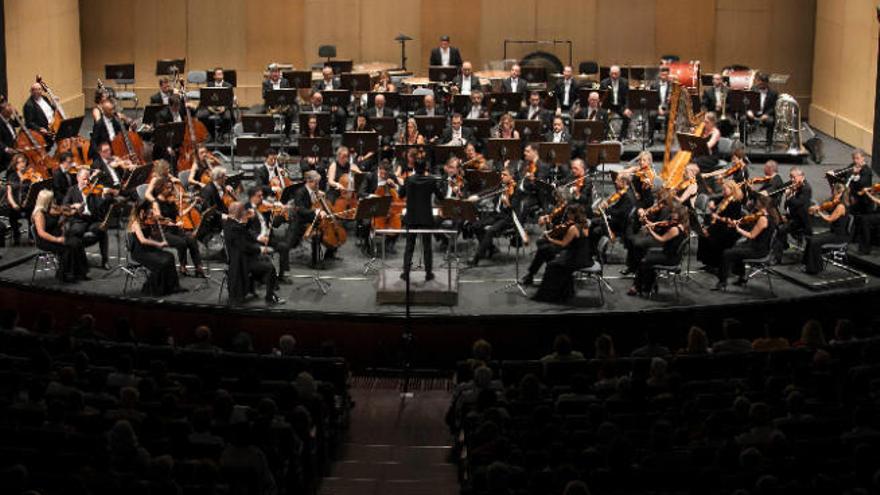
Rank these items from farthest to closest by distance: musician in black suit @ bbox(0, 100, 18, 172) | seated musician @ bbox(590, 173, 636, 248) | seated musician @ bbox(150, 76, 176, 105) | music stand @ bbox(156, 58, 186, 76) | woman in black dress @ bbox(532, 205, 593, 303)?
music stand @ bbox(156, 58, 186, 76)
seated musician @ bbox(150, 76, 176, 105)
musician in black suit @ bbox(0, 100, 18, 172)
seated musician @ bbox(590, 173, 636, 248)
woman in black dress @ bbox(532, 205, 593, 303)

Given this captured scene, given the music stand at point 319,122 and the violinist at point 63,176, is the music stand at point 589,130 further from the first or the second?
the violinist at point 63,176

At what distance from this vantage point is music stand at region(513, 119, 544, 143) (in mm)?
19281

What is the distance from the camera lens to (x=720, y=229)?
16516 millimetres

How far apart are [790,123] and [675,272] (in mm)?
7538

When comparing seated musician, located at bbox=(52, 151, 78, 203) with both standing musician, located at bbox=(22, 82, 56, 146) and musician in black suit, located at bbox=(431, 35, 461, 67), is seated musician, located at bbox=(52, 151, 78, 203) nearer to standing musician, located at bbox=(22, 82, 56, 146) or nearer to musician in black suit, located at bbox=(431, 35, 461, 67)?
standing musician, located at bbox=(22, 82, 56, 146)

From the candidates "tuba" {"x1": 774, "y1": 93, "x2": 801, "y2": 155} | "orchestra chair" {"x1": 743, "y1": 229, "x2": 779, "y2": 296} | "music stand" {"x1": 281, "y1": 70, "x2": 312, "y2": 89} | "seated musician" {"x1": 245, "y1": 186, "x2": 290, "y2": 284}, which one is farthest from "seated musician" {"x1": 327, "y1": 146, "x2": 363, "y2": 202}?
"tuba" {"x1": 774, "y1": 93, "x2": 801, "y2": 155}

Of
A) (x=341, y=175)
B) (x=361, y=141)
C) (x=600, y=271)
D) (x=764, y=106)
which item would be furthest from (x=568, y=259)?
(x=764, y=106)

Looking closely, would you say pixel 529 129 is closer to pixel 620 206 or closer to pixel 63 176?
pixel 620 206

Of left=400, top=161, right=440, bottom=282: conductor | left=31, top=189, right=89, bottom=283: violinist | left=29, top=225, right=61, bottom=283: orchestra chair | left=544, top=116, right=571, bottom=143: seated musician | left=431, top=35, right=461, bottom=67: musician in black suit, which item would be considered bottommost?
left=29, top=225, right=61, bottom=283: orchestra chair

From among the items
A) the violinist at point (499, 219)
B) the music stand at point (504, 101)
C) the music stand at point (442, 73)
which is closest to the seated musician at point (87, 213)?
the violinist at point (499, 219)

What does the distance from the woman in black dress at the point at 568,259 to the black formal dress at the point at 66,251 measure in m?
5.25

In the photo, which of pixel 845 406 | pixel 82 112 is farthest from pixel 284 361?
pixel 82 112

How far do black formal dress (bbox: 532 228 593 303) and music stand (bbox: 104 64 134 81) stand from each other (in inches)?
399

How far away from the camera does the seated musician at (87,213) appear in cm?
1669
